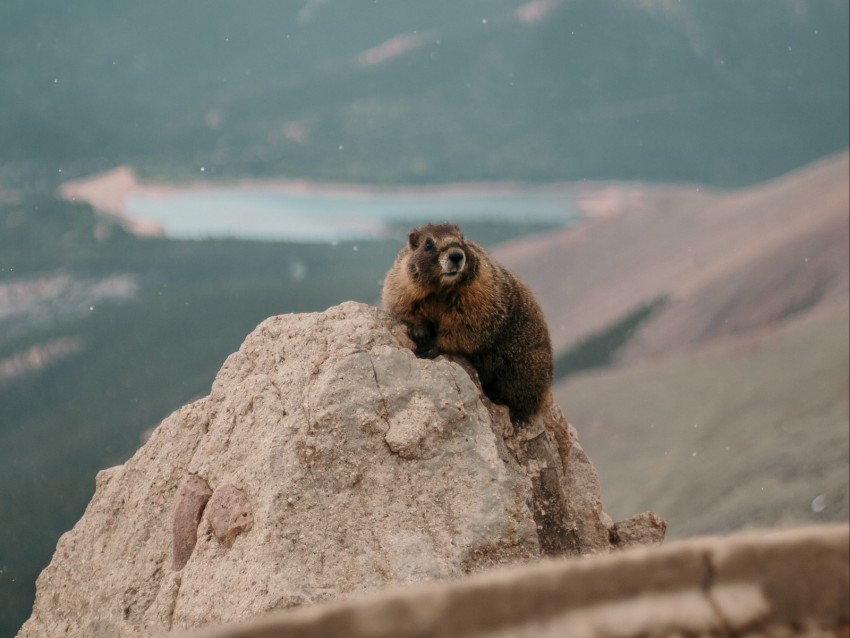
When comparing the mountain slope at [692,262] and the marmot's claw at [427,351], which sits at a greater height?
the mountain slope at [692,262]

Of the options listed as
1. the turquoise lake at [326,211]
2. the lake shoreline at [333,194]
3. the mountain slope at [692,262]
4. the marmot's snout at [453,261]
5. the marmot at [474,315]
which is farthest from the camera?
the mountain slope at [692,262]

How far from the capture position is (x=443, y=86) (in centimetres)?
1512

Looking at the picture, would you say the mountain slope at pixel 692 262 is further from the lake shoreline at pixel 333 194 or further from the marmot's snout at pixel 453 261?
the marmot's snout at pixel 453 261

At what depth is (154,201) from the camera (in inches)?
432

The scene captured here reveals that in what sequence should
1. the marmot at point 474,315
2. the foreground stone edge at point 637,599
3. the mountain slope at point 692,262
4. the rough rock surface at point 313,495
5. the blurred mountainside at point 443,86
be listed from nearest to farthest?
the foreground stone edge at point 637,599 < the rough rock surface at point 313,495 < the marmot at point 474,315 < the blurred mountainside at point 443,86 < the mountain slope at point 692,262

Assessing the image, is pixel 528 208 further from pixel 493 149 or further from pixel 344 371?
pixel 344 371

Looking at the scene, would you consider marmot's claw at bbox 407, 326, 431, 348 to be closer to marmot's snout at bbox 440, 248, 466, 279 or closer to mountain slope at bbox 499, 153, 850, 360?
marmot's snout at bbox 440, 248, 466, 279

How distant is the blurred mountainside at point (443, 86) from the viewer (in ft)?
39.4

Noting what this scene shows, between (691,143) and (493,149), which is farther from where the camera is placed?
(691,143)

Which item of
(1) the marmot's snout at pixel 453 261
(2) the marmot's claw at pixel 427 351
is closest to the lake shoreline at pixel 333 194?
(2) the marmot's claw at pixel 427 351

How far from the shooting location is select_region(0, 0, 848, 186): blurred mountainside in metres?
12.0

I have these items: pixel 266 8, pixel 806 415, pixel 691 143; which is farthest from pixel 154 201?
pixel 691 143

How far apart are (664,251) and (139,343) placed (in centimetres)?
795

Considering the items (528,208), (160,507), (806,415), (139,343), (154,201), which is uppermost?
(528,208)
